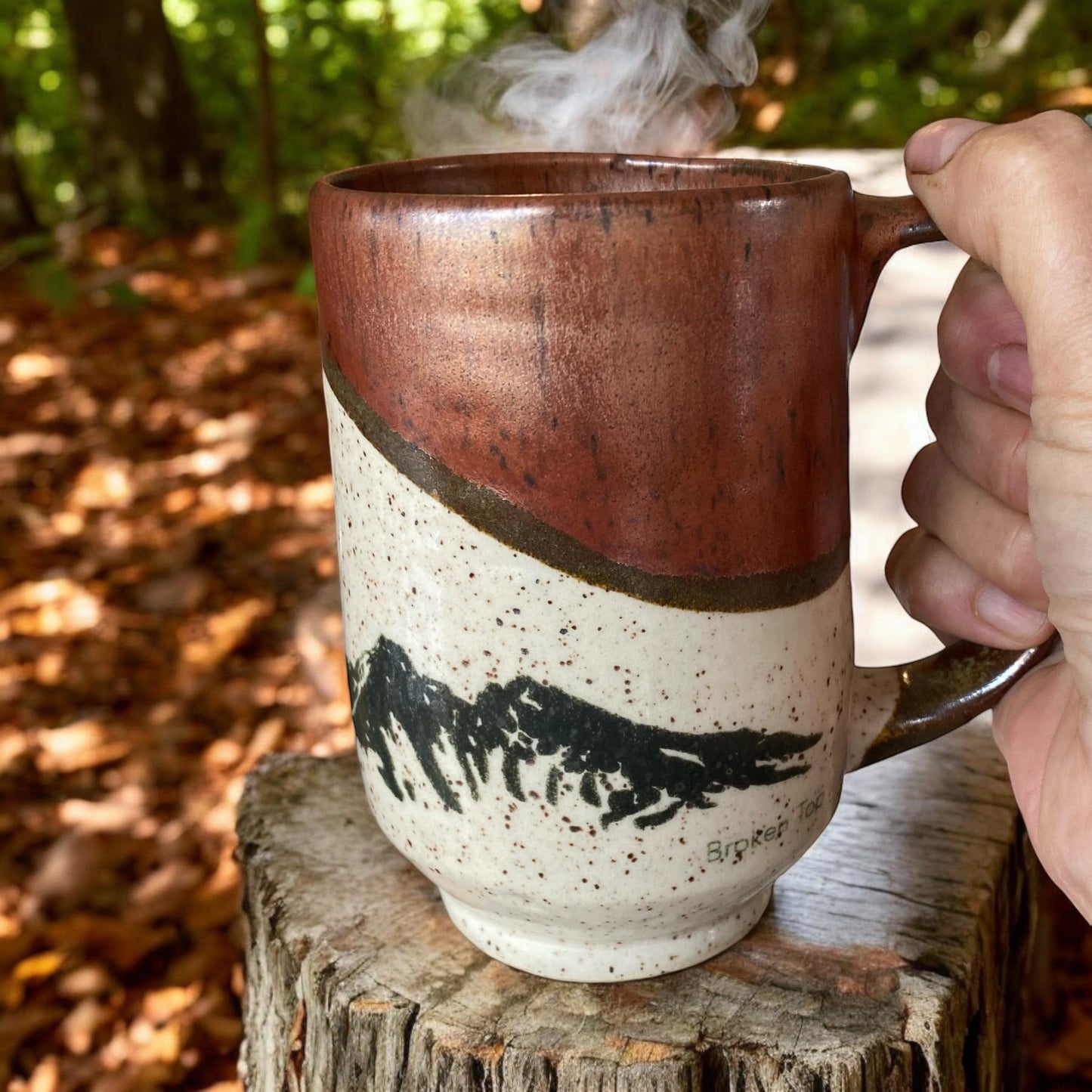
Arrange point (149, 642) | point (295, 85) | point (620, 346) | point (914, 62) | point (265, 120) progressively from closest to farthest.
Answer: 1. point (620, 346)
2. point (149, 642)
3. point (265, 120)
4. point (295, 85)
5. point (914, 62)

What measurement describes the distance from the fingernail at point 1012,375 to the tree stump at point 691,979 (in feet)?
1.44

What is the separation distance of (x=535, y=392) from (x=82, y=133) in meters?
4.20

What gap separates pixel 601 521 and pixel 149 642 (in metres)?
2.06

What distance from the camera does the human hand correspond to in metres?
0.73

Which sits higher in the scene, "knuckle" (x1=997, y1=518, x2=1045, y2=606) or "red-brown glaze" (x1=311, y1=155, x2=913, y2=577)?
"red-brown glaze" (x1=311, y1=155, x2=913, y2=577)

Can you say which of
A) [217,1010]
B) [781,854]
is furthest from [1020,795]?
[217,1010]

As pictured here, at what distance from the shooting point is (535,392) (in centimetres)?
73

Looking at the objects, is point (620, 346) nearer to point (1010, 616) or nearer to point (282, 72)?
point (1010, 616)

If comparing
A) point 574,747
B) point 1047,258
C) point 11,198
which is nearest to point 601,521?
point 574,747

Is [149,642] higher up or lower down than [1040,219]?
lower down

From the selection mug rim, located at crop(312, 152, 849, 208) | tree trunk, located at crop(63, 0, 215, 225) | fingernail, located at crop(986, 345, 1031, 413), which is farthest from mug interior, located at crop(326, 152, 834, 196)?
tree trunk, located at crop(63, 0, 215, 225)

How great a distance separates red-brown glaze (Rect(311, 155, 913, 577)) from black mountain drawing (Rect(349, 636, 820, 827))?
114 millimetres

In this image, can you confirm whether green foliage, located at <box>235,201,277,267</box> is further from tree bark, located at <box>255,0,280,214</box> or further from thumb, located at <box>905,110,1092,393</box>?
thumb, located at <box>905,110,1092,393</box>

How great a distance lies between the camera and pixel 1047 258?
28.7 inches
